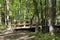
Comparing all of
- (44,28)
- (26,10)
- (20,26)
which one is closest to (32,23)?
(20,26)

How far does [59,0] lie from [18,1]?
9462 mm

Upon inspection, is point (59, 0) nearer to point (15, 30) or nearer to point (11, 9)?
point (11, 9)

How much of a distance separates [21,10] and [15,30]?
35.4ft

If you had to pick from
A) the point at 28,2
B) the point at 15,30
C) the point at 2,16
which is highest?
the point at 28,2

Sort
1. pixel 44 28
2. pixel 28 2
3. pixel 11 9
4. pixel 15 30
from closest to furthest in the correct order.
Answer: pixel 44 28, pixel 15 30, pixel 28 2, pixel 11 9

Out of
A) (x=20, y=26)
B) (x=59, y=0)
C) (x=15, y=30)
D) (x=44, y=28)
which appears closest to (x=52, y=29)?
(x=44, y=28)

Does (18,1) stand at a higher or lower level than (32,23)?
higher

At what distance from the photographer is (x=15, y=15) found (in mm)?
32438

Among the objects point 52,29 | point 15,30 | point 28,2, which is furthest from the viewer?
point 28,2

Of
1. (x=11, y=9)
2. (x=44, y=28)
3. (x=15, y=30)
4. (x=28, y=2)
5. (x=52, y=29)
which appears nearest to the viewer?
(x=52, y=29)

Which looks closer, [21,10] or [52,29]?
[52,29]

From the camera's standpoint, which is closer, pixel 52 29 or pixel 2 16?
pixel 52 29

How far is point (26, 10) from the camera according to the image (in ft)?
99.2

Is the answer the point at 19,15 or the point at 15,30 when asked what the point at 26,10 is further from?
the point at 15,30
